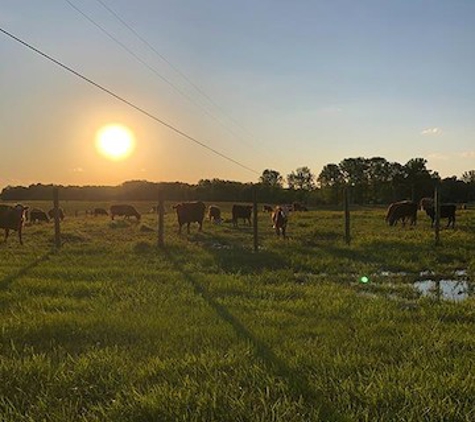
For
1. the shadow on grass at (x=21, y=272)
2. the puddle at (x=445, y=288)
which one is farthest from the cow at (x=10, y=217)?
the puddle at (x=445, y=288)

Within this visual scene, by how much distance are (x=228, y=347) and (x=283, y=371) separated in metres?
0.98

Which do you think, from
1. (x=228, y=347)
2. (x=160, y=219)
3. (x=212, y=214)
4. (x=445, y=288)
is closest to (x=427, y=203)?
(x=212, y=214)

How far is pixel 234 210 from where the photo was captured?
32.3m

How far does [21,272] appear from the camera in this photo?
37.0 feet

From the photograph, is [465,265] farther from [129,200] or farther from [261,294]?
[129,200]

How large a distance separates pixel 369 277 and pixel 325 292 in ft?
8.30

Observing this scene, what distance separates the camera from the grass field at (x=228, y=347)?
4152mm

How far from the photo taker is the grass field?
4.15 meters

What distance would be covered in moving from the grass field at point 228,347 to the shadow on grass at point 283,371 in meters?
0.02

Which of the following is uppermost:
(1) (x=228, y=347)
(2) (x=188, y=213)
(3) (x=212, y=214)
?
(2) (x=188, y=213)

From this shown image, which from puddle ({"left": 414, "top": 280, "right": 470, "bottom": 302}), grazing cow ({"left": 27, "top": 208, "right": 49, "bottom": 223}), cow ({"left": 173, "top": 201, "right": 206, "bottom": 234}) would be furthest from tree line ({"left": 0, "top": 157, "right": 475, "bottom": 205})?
puddle ({"left": 414, "top": 280, "right": 470, "bottom": 302})

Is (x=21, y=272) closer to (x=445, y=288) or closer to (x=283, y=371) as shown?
(x=283, y=371)

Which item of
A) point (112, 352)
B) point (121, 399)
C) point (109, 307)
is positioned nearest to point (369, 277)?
point (109, 307)

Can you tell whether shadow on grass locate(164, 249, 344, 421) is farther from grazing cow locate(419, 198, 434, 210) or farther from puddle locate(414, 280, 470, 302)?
grazing cow locate(419, 198, 434, 210)
